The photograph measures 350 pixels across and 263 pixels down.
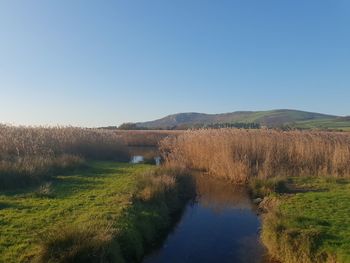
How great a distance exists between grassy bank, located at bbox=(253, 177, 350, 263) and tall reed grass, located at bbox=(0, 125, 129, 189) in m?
8.47

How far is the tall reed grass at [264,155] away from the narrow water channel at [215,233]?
9.04 ft

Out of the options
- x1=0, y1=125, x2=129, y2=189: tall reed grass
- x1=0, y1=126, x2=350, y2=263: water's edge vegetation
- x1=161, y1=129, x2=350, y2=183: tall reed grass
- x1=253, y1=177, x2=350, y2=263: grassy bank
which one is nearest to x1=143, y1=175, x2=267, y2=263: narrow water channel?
x1=0, y1=126, x2=350, y2=263: water's edge vegetation

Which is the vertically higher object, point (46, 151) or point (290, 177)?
point (46, 151)

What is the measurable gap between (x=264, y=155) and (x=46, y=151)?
A: 11104 mm

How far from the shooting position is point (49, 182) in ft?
47.4

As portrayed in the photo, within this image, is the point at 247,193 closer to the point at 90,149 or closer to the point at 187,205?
the point at 187,205

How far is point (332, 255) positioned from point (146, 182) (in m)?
7.09

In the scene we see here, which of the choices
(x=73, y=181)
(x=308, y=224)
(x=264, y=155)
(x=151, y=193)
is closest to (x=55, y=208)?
(x=151, y=193)

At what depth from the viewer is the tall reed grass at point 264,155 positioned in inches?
709

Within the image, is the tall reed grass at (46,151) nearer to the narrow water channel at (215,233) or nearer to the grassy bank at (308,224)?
the narrow water channel at (215,233)

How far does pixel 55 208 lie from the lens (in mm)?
10547

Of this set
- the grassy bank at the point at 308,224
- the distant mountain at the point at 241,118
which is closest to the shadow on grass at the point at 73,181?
the grassy bank at the point at 308,224

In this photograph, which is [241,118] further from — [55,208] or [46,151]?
[55,208]

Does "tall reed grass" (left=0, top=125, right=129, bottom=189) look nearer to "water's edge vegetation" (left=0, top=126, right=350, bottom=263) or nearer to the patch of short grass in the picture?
"water's edge vegetation" (left=0, top=126, right=350, bottom=263)
